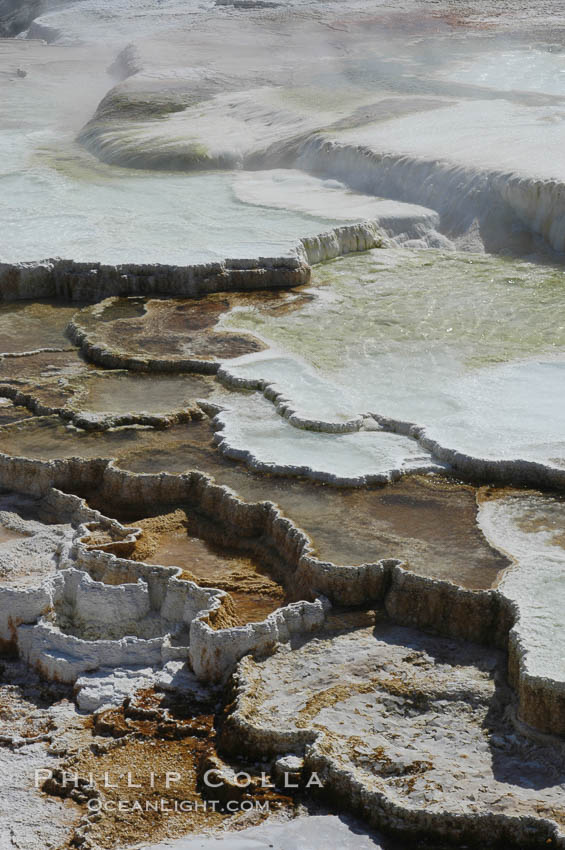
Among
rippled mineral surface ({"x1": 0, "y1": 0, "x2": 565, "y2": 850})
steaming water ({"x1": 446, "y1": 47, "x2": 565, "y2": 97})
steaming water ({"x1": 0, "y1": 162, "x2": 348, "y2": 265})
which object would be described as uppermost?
steaming water ({"x1": 446, "y1": 47, "x2": 565, "y2": 97})

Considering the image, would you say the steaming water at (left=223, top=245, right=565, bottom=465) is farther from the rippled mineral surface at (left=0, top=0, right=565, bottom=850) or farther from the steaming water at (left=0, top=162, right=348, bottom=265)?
the steaming water at (left=0, top=162, right=348, bottom=265)

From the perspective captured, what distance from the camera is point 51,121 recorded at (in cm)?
1748

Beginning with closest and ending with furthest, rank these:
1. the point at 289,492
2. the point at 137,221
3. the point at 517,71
Answer: the point at 289,492 < the point at 137,221 < the point at 517,71

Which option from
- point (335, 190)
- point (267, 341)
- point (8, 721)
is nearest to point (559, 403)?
point (267, 341)

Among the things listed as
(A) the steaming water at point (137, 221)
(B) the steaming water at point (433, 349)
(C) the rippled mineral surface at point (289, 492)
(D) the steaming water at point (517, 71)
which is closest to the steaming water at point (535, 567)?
(C) the rippled mineral surface at point (289, 492)

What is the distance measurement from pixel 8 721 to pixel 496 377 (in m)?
4.08

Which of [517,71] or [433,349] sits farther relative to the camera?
[517,71]

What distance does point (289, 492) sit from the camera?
19.8 ft

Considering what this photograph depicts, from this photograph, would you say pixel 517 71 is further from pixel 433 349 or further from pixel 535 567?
pixel 535 567

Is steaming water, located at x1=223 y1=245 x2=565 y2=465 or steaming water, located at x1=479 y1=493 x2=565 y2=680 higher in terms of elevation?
steaming water, located at x1=223 y1=245 x2=565 y2=465

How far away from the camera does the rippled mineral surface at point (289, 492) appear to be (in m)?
4.22

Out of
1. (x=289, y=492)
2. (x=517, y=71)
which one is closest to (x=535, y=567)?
(x=289, y=492)

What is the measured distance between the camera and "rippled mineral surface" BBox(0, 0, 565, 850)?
422 centimetres

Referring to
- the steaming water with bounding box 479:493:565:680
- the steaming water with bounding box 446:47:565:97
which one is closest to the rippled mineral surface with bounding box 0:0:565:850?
the steaming water with bounding box 479:493:565:680
